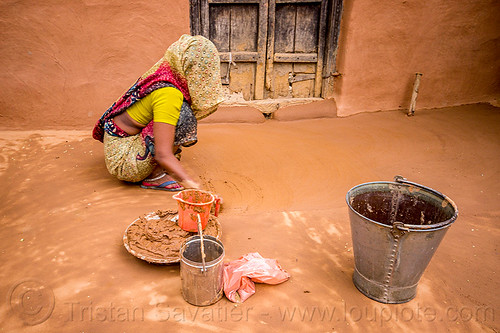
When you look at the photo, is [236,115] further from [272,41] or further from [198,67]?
[198,67]

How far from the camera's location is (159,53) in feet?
13.5

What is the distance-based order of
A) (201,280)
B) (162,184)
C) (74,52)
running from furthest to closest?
(74,52) → (162,184) → (201,280)

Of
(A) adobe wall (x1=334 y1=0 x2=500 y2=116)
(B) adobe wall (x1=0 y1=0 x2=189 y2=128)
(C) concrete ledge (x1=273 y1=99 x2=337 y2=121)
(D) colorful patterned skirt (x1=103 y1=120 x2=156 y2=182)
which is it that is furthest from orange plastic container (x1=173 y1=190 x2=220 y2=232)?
(A) adobe wall (x1=334 y1=0 x2=500 y2=116)

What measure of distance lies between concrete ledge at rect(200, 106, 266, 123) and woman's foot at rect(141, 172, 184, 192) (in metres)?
1.73

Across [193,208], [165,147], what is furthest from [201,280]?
[165,147]

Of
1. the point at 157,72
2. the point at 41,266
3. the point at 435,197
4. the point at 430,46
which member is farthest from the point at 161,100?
the point at 430,46

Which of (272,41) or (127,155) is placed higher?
(272,41)

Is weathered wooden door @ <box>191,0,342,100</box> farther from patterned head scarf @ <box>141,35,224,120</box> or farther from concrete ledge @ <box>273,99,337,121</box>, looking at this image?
patterned head scarf @ <box>141,35,224,120</box>

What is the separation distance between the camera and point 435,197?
198 cm

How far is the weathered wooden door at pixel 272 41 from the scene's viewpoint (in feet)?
15.0

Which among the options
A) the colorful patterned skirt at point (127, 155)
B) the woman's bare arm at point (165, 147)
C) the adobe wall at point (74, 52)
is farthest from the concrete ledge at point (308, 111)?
the woman's bare arm at point (165, 147)

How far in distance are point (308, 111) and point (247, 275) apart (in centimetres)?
335

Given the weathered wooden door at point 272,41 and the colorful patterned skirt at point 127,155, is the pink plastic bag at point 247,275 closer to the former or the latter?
the colorful patterned skirt at point 127,155

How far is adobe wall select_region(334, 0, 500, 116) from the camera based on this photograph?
451 cm
